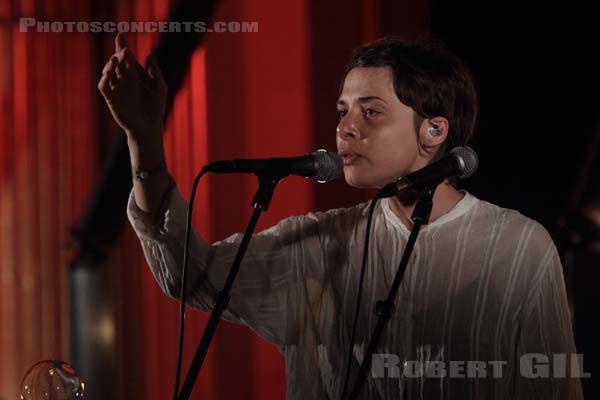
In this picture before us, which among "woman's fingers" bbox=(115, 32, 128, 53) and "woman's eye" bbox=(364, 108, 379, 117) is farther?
"woman's eye" bbox=(364, 108, 379, 117)

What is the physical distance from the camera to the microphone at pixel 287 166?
1495 millimetres

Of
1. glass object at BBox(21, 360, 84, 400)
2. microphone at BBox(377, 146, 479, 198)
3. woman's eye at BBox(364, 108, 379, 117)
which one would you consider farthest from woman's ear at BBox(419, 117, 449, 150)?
glass object at BBox(21, 360, 84, 400)

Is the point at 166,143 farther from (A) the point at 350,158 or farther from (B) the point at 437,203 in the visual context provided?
(B) the point at 437,203

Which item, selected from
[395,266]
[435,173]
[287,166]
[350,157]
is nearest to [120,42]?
[287,166]

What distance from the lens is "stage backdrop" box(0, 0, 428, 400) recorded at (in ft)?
7.72

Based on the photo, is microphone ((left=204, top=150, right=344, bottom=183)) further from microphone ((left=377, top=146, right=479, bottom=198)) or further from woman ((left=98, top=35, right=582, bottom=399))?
woman ((left=98, top=35, right=582, bottom=399))

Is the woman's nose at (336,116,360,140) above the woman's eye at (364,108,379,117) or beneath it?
beneath

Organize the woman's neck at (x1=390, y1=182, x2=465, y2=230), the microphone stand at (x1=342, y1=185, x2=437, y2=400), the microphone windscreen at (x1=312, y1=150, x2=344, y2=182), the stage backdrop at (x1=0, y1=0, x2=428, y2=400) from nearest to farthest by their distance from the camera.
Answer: the microphone stand at (x1=342, y1=185, x2=437, y2=400) → the microphone windscreen at (x1=312, y1=150, x2=344, y2=182) → the woman's neck at (x1=390, y1=182, x2=465, y2=230) → the stage backdrop at (x1=0, y1=0, x2=428, y2=400)

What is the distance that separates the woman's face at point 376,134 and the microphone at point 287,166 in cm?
27

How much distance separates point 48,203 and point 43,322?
327mm

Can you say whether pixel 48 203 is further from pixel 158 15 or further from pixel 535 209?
pixel 535 209

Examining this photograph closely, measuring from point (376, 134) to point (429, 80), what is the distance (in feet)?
0.57

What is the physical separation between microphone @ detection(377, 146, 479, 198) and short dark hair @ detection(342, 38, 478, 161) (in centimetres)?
36

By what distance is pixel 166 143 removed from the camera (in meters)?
2.37
